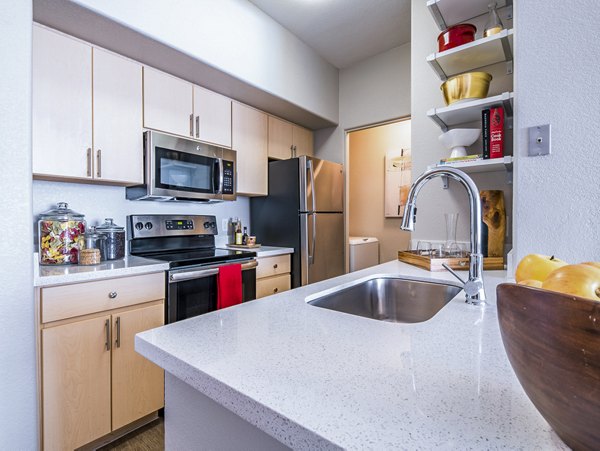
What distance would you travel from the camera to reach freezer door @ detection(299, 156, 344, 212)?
2768 millimetres

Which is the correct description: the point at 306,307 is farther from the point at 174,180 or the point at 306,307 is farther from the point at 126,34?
the point at 126,34

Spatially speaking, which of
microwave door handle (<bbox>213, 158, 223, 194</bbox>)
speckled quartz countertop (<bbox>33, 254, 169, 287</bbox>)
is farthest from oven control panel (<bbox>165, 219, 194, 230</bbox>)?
speckled quartz countertop (<bbox>33, 254, 169, 287</bbox>)

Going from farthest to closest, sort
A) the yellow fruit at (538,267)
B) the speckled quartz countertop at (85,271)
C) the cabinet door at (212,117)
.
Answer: the cabinet door at (212,117) → the speckled quartz countertop at (85,271) → the yellow fruit at (538,267)

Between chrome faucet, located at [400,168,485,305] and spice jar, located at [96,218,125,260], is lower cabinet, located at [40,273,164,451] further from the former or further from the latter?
chrome faucet, located at [400,168,485,305]

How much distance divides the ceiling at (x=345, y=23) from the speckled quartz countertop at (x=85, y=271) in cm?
212

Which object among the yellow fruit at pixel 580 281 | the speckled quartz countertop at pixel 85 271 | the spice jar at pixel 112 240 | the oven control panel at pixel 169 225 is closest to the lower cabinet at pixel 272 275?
the oven control panel at pixel 169 225

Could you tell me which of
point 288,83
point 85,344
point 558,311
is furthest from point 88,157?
point 558,311

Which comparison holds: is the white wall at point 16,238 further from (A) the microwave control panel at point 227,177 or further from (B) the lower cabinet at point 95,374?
(A) the microwave control panel at point 227,177

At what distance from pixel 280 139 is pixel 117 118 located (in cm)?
155

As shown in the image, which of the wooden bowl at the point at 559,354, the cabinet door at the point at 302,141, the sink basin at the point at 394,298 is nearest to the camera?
the wooden bowl at the point at 559,354

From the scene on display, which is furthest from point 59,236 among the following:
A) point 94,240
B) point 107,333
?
point 107,333

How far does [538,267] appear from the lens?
0.64m

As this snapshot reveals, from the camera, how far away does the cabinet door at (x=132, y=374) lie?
63.9 inches

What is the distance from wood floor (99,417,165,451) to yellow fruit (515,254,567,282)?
6.05 ft
